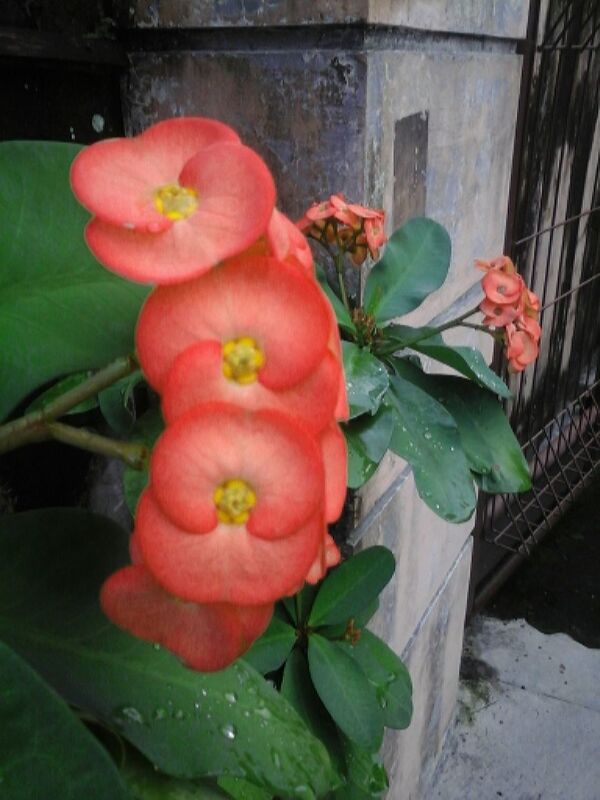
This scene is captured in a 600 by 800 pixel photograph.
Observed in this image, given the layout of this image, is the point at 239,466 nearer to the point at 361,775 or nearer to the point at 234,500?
the point at 234,500

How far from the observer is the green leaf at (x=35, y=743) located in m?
0.34

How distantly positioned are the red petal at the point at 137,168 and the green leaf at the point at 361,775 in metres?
0.82

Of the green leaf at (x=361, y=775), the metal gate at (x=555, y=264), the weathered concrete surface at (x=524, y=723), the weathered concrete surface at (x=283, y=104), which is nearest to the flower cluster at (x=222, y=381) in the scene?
the weathered concrete surface at (x=283, y=104)

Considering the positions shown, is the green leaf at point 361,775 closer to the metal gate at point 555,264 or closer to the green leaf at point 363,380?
the green leaf at point 363,380

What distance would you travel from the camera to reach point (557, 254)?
223 centimetres

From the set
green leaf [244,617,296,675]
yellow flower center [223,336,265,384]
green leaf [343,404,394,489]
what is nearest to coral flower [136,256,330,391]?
yellow flower center [223,336,265,384]

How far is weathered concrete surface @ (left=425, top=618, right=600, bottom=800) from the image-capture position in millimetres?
1770

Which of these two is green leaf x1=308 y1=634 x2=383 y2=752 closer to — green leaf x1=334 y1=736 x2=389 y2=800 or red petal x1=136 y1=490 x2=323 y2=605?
green leaf x1=334 y1=736 x2=389 y2=800

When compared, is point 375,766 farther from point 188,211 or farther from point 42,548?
point 188,211

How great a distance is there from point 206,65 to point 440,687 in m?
1.44

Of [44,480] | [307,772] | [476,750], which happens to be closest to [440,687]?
[476,750]

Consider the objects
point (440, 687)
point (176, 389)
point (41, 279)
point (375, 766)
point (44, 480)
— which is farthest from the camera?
point (440, 687)

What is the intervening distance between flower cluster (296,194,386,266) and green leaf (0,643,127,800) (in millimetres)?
558

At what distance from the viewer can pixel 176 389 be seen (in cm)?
28
